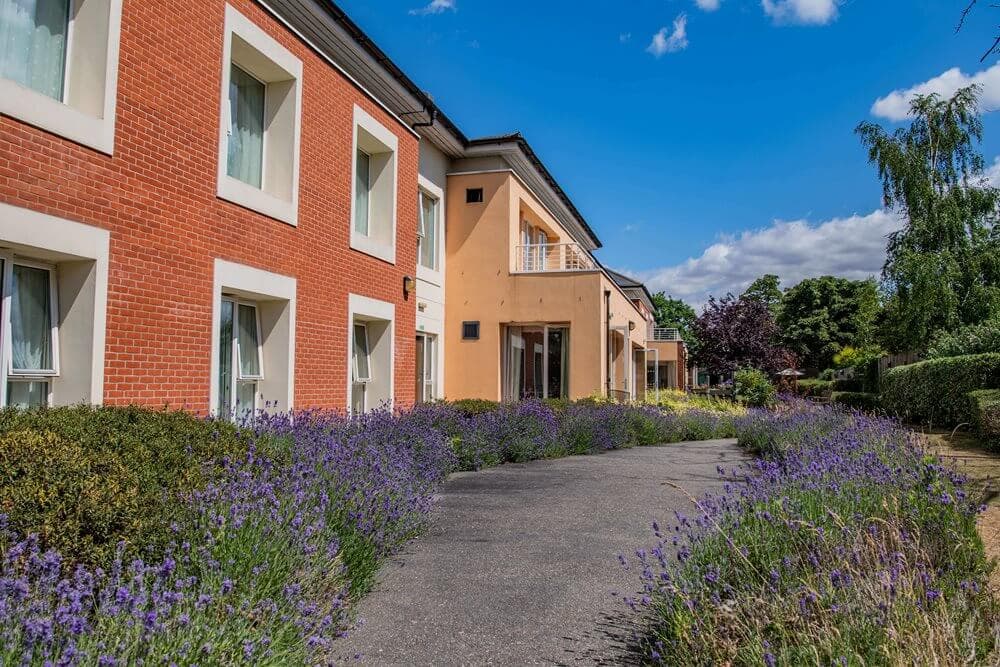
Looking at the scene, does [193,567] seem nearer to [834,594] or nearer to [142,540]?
[142,540]

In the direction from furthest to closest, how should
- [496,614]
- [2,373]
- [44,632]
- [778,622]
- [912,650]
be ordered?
[2,373], [496,614], [778,622], [912,650], [44,632]

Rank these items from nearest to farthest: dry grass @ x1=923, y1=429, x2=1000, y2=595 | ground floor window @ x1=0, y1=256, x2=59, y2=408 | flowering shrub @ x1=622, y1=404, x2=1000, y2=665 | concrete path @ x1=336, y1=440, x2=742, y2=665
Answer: flowering shrub @ x1=622, y1=404, x2=1000, y2=665
concrete path @ x1=336, y1=440, x2=742, y2=665
dry grass @ x1=923, y1=429, x2=1000, y2=595
ground floor window @ x1=0, y1=256, x2=59, y2=408

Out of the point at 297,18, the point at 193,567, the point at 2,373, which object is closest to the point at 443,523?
the point at 193,567

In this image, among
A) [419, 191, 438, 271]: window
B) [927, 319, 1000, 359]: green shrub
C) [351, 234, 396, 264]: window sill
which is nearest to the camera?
[351, 234, 396, 264]: window sill

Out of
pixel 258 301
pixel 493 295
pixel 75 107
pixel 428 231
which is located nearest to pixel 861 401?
pixel 493 295

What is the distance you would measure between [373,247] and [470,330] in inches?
211

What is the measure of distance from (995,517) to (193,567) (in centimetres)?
603

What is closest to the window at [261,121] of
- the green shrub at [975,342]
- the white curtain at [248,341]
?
the white curtain at [248,341]

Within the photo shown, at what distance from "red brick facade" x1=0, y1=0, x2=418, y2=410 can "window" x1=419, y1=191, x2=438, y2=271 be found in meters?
5.67

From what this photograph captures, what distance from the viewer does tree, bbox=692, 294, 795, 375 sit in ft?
102

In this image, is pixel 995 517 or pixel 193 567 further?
pixel 995 517

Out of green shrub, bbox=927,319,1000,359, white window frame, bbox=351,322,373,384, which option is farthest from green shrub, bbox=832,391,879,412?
white window frame, bbox=351,322,373,384

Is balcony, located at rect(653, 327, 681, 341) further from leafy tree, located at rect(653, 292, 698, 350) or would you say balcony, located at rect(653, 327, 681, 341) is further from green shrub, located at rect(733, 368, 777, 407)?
leafy tree, located at rect(653, 292, 698, 350)

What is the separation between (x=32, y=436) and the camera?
12.0 feet
